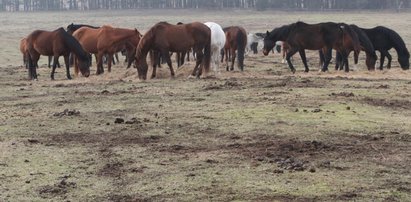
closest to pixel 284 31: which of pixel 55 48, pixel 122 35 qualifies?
pixel 122 35

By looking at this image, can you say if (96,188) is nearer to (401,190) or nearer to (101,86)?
(401,190)

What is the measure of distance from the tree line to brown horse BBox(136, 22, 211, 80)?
227 ft

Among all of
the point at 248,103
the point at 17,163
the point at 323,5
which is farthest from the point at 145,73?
the point at 323,5

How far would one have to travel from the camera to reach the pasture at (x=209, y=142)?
22.6 feet

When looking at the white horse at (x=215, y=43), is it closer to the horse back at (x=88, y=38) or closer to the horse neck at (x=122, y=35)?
the horse neck at (x=122, y=35)

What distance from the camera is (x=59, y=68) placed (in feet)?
79.7

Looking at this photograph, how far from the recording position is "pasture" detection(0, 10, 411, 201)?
6.88 metres

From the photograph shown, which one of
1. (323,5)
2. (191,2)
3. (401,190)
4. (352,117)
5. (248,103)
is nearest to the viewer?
(401,190)

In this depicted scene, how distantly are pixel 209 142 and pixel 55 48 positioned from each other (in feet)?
36.1

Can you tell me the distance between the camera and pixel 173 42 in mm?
18438

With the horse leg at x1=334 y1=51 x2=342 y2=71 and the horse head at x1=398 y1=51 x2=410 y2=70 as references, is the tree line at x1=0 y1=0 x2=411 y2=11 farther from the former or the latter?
the horse leg at x1=334 y1=51 x2=342 y2=71

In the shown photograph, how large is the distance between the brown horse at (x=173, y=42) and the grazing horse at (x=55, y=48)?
6.70 ft

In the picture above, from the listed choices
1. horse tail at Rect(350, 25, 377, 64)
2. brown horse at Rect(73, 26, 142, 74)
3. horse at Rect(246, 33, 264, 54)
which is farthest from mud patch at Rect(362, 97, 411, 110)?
horse at Rect(246, 33, 264, 54)

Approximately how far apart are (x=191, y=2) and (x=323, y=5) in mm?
20800
